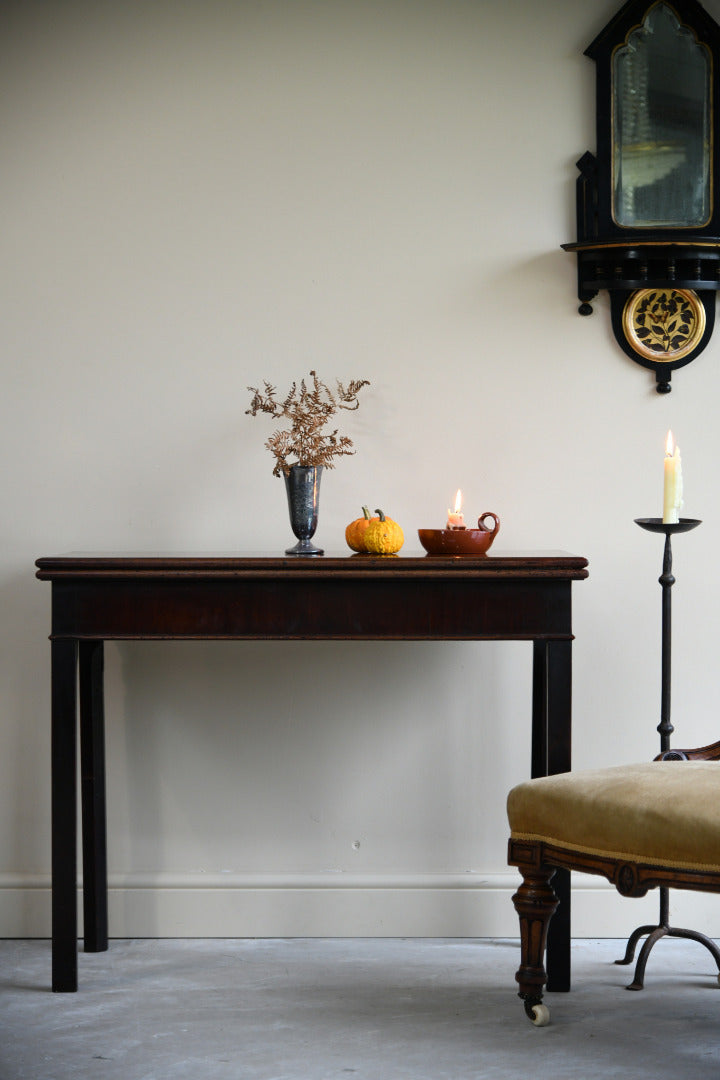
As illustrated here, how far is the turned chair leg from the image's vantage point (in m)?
2.13

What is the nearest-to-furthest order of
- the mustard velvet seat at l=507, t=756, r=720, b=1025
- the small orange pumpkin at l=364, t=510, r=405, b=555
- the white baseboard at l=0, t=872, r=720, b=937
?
the mustard velvet seat at l=507, t=756, r=720, b=1025 → the small orange pumpkin at l=364, t=510, r=405, b=555 → the white baseboard at l=0, t=872, r=720, b=937

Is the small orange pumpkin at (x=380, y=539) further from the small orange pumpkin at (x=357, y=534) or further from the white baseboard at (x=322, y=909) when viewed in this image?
the white baseboard at (x=322, y=909)

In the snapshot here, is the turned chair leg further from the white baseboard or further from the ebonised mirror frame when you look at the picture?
the ebonised mirror frame

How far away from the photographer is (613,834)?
1.98 m

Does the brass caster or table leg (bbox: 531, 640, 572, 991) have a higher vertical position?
table leg (bbox: 531, 640, 572, 991)

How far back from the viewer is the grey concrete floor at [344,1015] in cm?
200

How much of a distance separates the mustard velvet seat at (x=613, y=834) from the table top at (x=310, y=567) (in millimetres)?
415

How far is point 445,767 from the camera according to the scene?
2799mm

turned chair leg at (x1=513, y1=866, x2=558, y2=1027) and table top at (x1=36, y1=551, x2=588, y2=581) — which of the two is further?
table top at (x1=36, y1=551, x2=588, y2=581)

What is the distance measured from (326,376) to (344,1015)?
1.46 meters

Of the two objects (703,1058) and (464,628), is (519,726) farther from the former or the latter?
(703,1058)

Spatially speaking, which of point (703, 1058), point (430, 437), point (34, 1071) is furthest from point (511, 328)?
point (34, 1071)

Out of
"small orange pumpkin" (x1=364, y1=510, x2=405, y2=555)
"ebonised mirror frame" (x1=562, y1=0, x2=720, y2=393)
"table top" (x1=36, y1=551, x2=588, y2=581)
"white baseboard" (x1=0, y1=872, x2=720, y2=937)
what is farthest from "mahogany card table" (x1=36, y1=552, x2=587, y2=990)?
"ebonised mirror frame" (x1=562, y1=0, x2=720, y2=393)

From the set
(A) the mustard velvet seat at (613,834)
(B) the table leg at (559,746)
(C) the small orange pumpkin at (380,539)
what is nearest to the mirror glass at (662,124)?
(C) the small orange pumpkin at (380,539)
